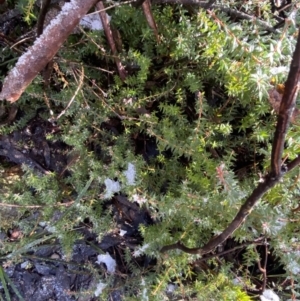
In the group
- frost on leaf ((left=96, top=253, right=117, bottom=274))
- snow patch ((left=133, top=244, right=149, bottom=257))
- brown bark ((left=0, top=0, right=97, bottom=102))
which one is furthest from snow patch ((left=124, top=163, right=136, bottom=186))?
brown bark ((left=0, top=0, right=97, bottom=102))

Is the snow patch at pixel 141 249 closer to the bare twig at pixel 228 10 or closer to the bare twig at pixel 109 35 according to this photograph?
the bare twig at pixel 109 35

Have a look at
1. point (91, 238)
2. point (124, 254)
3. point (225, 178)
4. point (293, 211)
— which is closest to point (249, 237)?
point (293, 211)

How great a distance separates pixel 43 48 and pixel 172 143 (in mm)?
570

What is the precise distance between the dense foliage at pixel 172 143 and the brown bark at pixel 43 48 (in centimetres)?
36

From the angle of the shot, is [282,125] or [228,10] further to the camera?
[228,10]

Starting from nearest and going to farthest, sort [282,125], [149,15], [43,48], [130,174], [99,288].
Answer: [282,125] → [43,48] → [149,15] → [130,174] → [99,288]

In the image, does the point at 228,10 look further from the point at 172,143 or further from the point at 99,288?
the point at 99,288

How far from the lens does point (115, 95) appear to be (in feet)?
5.13

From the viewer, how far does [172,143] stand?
1.38 meters

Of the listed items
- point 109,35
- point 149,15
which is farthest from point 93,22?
point 149,15

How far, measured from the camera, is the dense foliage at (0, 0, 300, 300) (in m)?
1.29

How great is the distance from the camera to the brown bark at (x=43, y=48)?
99 centimetres

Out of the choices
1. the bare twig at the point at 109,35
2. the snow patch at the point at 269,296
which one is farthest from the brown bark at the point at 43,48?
the snow patch at the point at 269,296

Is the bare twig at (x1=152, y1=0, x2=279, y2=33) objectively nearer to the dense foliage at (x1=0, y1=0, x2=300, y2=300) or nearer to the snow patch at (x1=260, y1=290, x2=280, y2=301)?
the dense foliage at (x1=0, y1=0, x2=300, y2=300)
